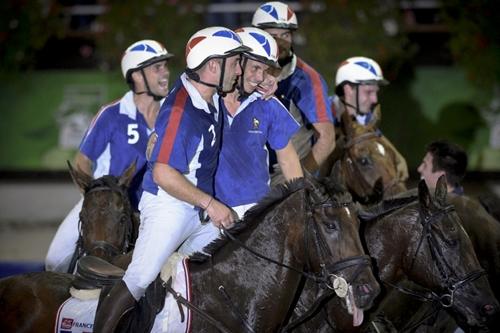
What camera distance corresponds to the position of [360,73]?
800 cm

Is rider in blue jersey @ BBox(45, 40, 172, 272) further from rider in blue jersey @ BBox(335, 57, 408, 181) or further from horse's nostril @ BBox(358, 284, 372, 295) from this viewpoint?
horse's nostril @ BBox(358, 284, 372, 295)

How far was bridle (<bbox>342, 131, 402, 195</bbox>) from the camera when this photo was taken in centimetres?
736

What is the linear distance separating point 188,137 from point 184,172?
217 mm

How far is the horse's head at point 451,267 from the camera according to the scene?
18.1 feet

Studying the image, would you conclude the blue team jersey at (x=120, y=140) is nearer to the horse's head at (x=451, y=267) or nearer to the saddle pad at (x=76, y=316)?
the saddle pad at (x=76, y=316)

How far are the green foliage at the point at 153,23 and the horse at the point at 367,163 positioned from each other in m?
5.17

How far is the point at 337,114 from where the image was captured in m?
8.25

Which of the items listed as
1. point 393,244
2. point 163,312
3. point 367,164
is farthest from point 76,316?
point 367,164

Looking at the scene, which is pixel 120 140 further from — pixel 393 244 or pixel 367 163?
pixel 393 244

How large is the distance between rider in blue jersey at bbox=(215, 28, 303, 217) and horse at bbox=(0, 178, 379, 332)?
2.15 feet

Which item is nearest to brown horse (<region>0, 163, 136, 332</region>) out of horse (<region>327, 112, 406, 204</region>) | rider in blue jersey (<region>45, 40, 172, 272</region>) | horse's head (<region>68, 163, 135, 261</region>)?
horse's head (<region>68, 163, 135, 261</region>)

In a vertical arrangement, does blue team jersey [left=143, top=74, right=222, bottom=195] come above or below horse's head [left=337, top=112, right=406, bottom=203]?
above

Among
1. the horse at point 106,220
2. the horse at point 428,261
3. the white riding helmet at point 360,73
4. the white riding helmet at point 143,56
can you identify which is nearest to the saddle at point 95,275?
the horse at point 106,220

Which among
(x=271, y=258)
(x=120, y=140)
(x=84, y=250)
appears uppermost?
(x=120, y=140)
